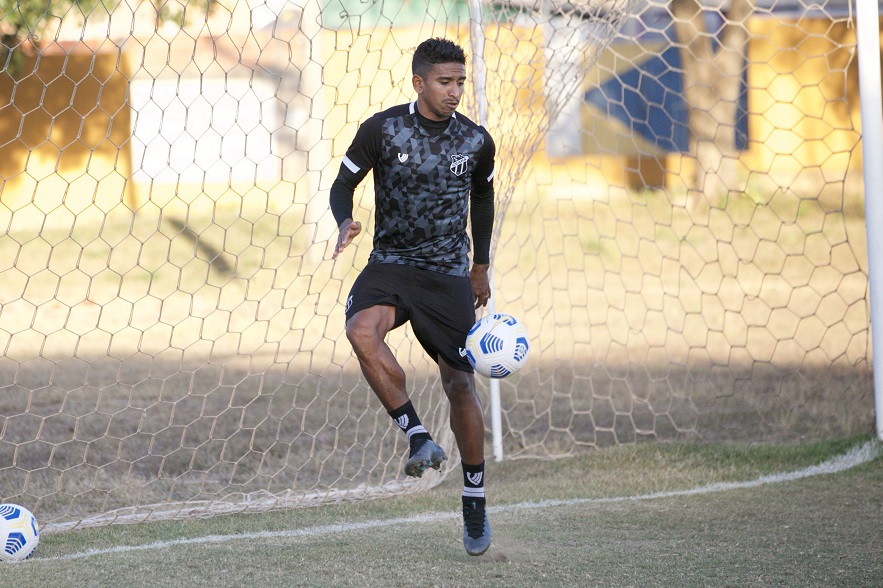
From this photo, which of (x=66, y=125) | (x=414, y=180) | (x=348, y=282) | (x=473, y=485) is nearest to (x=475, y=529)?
(x=473, y=485)

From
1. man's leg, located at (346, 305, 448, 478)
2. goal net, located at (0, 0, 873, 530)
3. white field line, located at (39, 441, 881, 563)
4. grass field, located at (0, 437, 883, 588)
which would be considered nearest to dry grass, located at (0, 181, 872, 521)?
goal net, located at (0, 0, 873, 530)

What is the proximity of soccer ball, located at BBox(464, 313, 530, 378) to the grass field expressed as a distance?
76cm

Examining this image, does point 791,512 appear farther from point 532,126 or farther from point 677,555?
point 532,126

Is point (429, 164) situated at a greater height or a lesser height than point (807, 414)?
greater

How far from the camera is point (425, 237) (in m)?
4.33

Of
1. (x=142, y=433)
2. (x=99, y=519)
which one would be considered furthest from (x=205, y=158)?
(x=99, y=519)

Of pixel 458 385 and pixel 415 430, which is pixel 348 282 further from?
pixel 415 430

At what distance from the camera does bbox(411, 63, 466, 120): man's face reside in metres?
4.21

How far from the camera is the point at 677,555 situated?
435cm

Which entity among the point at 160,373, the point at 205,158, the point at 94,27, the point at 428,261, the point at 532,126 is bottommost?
the point at 160,373

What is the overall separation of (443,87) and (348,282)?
234 inches

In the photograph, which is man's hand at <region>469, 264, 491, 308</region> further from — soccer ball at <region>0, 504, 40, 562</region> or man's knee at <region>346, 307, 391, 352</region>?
soccer ball at <region>0, 504, 40, 562</region>

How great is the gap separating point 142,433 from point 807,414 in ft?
14.4

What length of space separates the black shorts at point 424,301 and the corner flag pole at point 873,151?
2.96 meters
